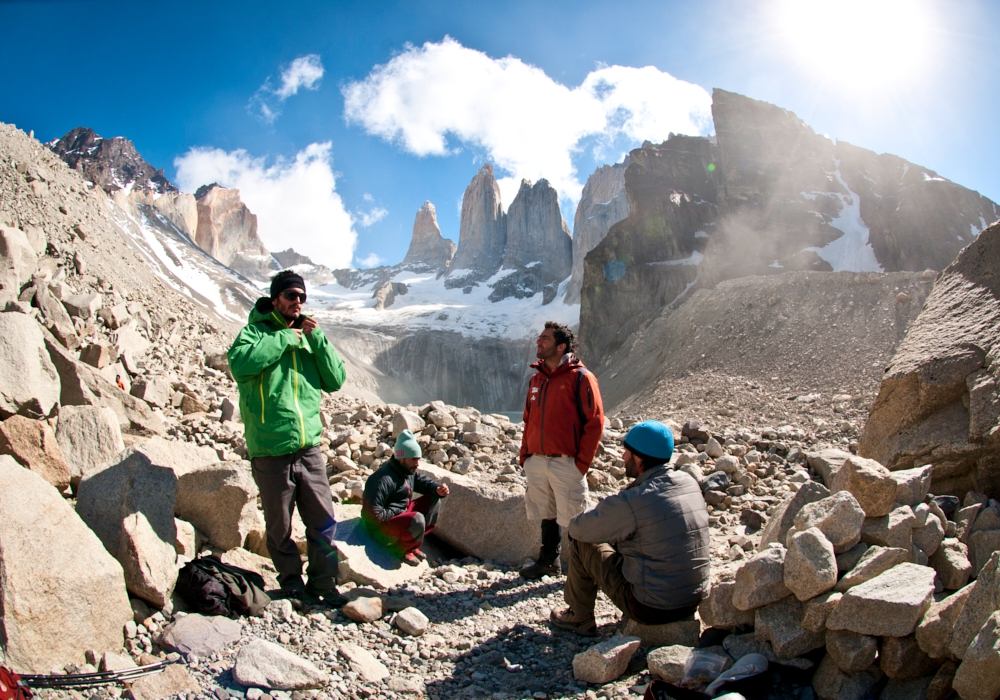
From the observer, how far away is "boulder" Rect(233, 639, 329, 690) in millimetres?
2779

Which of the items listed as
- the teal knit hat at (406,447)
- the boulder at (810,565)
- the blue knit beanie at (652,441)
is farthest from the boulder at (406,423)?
the boulder at (810,565)

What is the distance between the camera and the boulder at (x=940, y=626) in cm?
245

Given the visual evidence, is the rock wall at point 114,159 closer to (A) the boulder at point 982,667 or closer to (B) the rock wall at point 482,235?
(B) the rock wall at point 482,235

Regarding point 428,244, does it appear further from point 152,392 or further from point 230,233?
point 152,392

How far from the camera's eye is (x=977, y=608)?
7.66ft

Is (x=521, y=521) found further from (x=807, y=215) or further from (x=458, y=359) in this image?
(x=458, y=359)

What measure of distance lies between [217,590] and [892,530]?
400 centimetres

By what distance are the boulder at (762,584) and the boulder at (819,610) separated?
18 centimetres

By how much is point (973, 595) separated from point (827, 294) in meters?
24.9

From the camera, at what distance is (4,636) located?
257 centimetres

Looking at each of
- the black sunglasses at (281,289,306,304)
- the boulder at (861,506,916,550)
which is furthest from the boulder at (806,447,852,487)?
the black sunglasses at (281,289,306,304)

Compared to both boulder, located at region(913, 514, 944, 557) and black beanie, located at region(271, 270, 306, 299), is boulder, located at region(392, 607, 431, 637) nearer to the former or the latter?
black beanie, located at region(271, 270, 306, 299)

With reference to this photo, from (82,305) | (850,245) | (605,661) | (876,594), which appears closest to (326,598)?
(605,661)

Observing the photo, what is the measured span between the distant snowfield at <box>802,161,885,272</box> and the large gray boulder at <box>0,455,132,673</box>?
54835 mm
